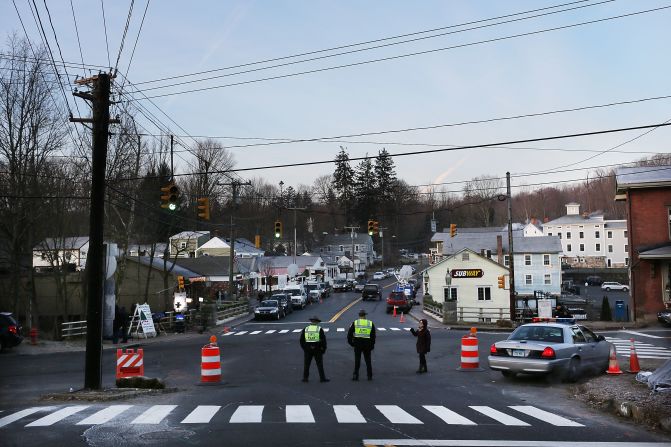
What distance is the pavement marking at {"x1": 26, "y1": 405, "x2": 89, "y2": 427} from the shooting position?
1038cm

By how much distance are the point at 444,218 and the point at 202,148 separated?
5972 cm

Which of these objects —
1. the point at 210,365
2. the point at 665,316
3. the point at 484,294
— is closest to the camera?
the point at 210,365

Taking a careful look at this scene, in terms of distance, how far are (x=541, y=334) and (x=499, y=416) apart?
5545 mm

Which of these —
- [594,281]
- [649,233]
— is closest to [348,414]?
[649,233]

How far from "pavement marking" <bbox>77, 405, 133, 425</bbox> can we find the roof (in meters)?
34.5

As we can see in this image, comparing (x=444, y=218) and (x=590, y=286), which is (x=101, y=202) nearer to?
(x=590, y=286)

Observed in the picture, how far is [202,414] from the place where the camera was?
1123cm

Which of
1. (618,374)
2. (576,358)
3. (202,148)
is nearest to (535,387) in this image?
(576,358)

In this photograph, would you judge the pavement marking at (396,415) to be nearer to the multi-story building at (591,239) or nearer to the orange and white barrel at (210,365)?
the orange and white barrel at (210,365)

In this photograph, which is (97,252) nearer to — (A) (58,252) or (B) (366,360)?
(B) (366,360)

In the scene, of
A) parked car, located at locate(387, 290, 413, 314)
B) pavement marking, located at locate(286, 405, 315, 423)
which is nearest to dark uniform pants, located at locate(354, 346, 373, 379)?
pavement marking, located at locate(286, 405, 315, 423)

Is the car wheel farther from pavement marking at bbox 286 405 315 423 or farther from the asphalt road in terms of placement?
pavement marking at bbox 286 405 315 423

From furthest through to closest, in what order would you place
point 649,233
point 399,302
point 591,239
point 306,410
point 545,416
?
1. point 591,239
2. point 399,302
3. point 649,233
4. point 306,410
5. point 545,416

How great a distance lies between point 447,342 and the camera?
91.1ft
